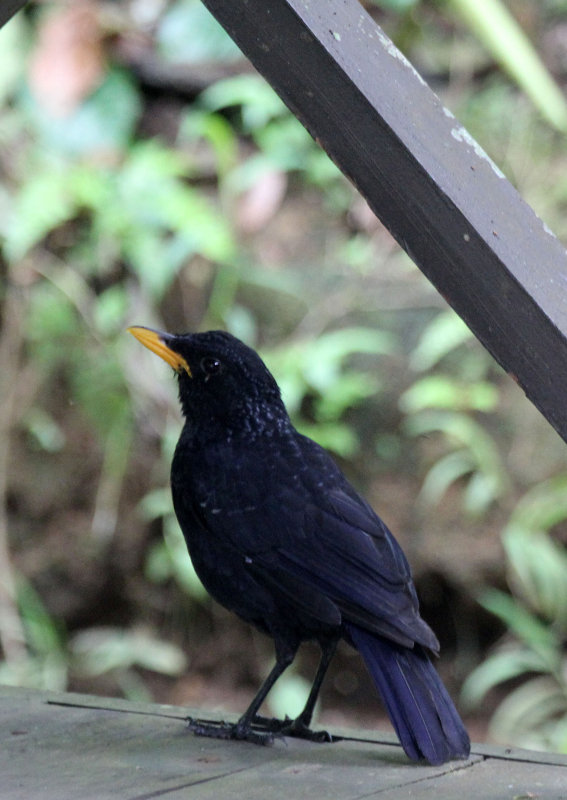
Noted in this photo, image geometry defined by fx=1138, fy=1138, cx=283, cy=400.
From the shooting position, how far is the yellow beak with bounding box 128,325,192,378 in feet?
10.2

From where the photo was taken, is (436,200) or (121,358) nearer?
(436,200)

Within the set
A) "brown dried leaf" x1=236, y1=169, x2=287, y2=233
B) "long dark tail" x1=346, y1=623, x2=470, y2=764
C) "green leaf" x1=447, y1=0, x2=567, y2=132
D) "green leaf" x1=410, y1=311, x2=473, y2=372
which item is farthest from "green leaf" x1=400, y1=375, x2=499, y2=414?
"long dark tail" x1=346, y1=623, x2=470, y2=764

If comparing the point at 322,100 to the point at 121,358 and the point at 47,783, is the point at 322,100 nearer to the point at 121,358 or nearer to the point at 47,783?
the point at 47,783

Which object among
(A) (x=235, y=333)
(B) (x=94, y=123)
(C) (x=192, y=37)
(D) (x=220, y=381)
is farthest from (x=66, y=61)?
(D) (x=220, y=381)

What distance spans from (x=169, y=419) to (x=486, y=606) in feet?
6.49

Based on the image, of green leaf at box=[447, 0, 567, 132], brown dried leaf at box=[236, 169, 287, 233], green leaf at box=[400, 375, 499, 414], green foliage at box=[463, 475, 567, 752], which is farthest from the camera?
brown dried leaf at box=[236, 169, 287, 233]

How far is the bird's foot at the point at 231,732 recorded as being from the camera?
2.58 m

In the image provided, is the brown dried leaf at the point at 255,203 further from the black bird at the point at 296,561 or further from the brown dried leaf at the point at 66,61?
the black bird at the point at 296,561

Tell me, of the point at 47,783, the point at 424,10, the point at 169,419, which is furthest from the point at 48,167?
the point at 47,783

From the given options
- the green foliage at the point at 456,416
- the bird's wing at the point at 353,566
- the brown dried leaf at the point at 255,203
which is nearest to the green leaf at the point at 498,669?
the green foliage at the point at 456,416

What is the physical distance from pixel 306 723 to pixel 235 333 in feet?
11.9

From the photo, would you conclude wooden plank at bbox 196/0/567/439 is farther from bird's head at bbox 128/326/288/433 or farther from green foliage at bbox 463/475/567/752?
green foliage at bbox 463/475/567/752

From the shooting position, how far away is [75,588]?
Result: 250 inches

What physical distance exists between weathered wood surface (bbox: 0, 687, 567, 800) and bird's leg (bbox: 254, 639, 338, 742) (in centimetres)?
4
